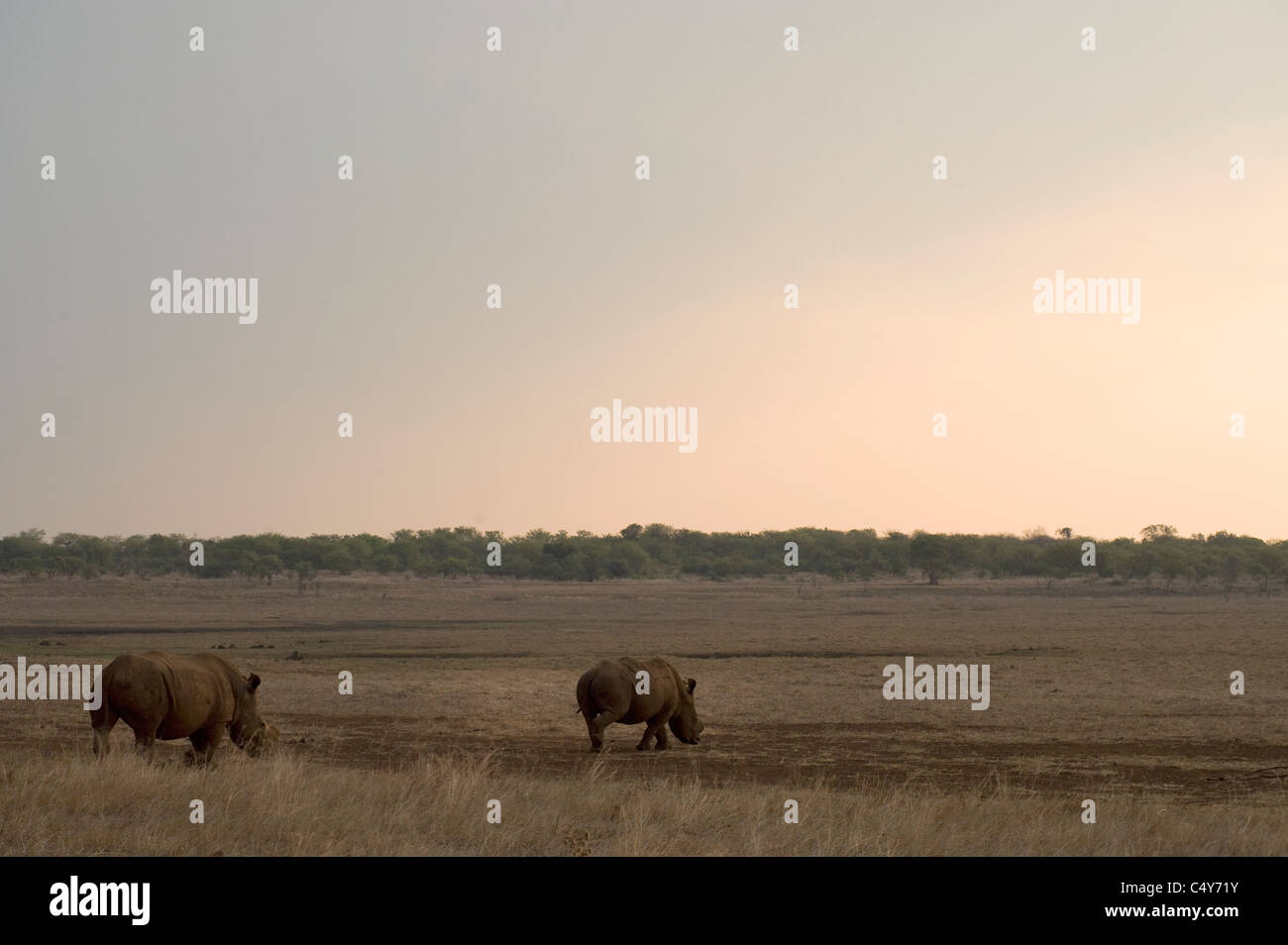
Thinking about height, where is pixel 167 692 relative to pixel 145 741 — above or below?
above

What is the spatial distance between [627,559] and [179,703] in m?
102

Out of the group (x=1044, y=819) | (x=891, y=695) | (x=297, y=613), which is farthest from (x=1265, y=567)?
(x=1044, y=819)

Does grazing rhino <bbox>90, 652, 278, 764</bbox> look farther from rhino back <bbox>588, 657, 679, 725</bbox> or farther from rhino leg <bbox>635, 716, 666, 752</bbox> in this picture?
rhino leg <bbox>635, 716, 666, 752</bbox>

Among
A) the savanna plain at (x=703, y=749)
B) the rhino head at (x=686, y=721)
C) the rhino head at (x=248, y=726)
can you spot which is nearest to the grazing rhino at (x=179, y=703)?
the rhino head at (x=248, y=726)

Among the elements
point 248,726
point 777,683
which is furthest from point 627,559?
point 248,726

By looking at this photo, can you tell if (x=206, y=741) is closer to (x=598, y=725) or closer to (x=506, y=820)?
(x=598, y=725)

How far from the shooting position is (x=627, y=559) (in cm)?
11625

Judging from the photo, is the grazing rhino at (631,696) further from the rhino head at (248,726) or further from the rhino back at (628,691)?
the rhino head at (248,726)

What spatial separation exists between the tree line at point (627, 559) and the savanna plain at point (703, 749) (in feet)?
155

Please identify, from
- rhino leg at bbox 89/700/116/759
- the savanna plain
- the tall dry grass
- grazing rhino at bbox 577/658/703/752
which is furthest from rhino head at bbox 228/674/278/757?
grazing rhino at bbox 577/658/703/752

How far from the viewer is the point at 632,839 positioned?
31.8 ft

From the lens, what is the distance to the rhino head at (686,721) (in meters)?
20.0

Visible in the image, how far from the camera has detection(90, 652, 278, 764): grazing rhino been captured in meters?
14.2

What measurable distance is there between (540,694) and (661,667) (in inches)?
318
